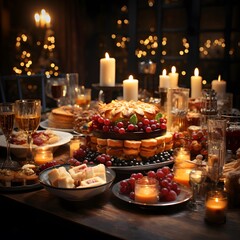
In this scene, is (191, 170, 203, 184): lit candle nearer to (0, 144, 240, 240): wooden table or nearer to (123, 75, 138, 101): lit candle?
(0, 144, 240, 240): wooden table

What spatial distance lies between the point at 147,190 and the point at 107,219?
163 mm

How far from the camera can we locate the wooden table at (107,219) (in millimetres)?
1171

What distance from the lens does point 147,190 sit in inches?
52.3

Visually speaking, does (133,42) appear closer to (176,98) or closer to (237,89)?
(237,89)

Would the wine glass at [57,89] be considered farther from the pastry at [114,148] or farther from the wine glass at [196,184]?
the wine glass at [196,184]

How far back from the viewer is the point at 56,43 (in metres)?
6.03

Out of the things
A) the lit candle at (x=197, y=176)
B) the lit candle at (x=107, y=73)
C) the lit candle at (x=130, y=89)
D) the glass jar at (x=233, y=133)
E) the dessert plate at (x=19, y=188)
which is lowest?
the dessert plate at (x=19, y=188)

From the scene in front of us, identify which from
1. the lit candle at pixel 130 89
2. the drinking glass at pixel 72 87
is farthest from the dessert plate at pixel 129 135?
the drinking glass at pixel 72 87

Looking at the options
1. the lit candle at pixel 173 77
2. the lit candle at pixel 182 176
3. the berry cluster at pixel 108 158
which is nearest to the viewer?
the lit candle at pixel 182 176

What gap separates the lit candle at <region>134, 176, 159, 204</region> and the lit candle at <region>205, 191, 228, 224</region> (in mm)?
170

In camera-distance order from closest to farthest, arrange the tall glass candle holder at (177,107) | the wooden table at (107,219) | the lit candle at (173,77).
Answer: the wooden table at (107,219), the tall glass candle holder at (177,107), the lit candle at (173,77)

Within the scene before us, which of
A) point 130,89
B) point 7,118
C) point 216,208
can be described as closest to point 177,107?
point 130,89

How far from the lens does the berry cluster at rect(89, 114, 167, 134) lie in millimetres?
1735

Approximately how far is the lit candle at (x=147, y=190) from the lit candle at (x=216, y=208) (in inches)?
6.7
